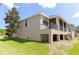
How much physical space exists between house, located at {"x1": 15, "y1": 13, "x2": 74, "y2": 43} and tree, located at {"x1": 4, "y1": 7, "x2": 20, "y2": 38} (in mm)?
296

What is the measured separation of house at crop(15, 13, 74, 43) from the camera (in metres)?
8.20

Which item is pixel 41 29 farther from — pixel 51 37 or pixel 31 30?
pixel 51 37

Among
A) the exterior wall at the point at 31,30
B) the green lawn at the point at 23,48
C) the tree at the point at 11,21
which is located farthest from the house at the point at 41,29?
the green lawn at the point at 23,48

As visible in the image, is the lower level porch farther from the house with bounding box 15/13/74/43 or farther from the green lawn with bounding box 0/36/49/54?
the green lawn with bounding box 0/36/49/54

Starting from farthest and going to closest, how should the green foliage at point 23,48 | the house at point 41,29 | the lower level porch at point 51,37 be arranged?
the house at point 41,29
the lower level porch at point 51,37
the green foliage at point 23,48

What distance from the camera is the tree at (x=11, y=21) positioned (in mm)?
8125

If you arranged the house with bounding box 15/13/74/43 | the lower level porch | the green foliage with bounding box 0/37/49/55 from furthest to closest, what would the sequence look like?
the house with bounding box 15/13/74/43 → the lower level porch → the green foliage with bounding box 0/37/49/55

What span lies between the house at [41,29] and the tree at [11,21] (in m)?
0.30

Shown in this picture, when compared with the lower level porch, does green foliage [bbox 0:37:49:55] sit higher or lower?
lower

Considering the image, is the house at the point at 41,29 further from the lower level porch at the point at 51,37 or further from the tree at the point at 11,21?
the tree at the point at 11,21

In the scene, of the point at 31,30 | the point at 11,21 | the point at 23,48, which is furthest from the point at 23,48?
the point at 11,21

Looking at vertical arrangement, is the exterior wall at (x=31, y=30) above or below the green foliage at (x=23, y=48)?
above

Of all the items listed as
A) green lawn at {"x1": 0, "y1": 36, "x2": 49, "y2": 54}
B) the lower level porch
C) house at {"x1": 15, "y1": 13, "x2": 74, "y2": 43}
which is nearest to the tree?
house at {"x1": 15, "y1": 13, "x2": 74, "y2": 43}

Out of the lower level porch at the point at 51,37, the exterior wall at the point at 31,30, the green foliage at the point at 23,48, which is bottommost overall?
the green foliage at the point at 23,48
